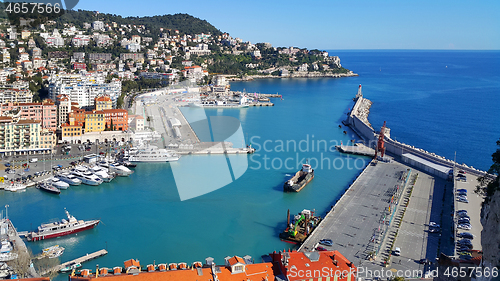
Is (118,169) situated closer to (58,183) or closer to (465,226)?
(58,183)

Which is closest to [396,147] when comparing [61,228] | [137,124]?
[137,124]

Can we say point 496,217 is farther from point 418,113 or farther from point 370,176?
point 418,113

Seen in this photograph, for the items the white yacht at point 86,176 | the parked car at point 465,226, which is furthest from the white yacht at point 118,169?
the parked car at point 465,226

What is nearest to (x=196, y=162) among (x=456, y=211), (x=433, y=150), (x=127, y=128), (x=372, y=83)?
(x=127, y=128)

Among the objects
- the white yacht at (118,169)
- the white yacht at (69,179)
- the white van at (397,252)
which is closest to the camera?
the white van at (397,252)

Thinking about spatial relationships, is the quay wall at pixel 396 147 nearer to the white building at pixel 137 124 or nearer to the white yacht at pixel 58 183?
the white building at pixel 137 124

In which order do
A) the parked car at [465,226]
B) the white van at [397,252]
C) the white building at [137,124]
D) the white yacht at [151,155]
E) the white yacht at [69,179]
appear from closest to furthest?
the white van at [397,252], the parked car at [465,226], the white yacht at [69,179], the white yacht at [151,155], the white building at [137,124]

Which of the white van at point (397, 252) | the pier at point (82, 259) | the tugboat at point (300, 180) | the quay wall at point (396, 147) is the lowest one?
the pier at point (82, 259)
